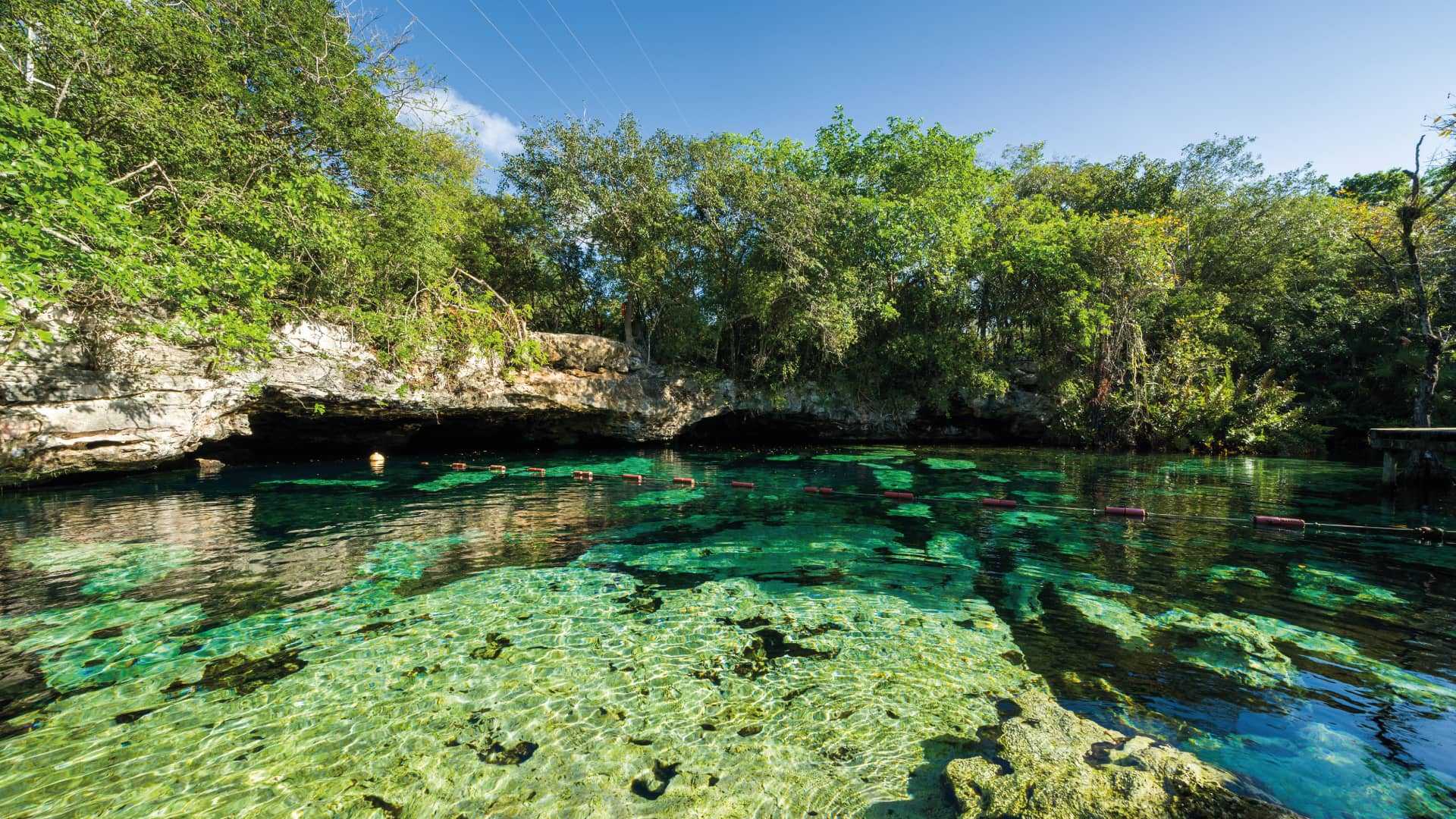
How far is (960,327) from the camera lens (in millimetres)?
21062

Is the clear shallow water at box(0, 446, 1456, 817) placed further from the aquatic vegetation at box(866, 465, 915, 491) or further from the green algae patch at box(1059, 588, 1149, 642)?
the aquatic vegetation at box(866, 465, 915, 491)

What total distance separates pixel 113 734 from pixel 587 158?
1659 centimetres

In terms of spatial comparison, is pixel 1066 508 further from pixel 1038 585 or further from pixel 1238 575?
pixel 1038 585

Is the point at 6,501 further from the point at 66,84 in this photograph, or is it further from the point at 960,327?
the point at 960,327

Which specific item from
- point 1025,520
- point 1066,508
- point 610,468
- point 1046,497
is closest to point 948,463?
point 1046,497

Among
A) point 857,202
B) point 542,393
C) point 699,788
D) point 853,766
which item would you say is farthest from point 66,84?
point 857,202

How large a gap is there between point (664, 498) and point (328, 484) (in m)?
7.80

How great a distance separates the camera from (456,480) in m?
12.2

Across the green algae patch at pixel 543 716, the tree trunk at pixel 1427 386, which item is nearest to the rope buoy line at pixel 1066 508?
the tree trunk at pixel 1427 386

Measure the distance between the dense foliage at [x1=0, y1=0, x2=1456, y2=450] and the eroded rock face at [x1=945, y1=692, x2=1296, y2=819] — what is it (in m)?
10.6

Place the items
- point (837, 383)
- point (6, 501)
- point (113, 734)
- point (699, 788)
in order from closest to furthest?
point (699, 788) → point (113, 734) → point (6, 501) → point (837, 383)

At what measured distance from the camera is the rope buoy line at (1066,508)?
7375mm

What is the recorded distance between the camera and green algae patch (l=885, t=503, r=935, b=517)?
891cm

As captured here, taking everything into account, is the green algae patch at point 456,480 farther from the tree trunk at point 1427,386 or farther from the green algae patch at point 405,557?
the tree trunk at point 1427,386
